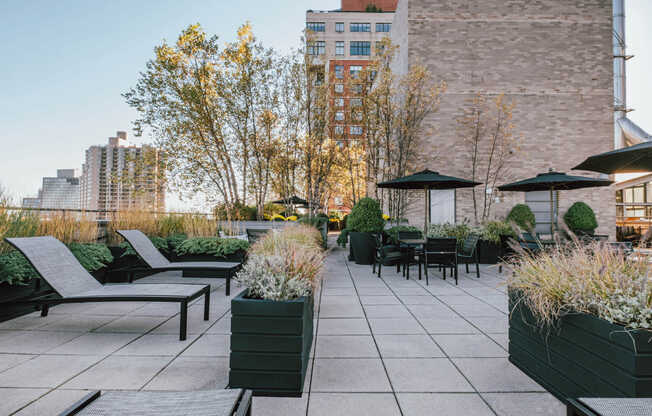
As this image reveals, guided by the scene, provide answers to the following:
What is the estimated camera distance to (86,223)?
4715mm

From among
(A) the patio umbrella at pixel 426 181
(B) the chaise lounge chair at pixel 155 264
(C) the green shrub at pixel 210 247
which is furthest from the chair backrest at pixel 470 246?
(B) the chaise lounge chair at pixel 155 264

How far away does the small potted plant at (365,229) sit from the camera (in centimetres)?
725

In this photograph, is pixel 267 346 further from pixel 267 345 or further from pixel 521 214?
pixel 521 214

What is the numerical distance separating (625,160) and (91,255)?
681cm

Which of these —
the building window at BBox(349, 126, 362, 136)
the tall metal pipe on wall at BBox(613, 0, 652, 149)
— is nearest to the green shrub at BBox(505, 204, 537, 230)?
the building window at BBox(349, 126, 362, 136)

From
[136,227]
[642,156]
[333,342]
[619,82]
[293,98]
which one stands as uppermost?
[619,82]

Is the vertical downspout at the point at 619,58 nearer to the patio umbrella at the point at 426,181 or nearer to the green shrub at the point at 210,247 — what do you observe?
the patio umbrella at the point at 426,181

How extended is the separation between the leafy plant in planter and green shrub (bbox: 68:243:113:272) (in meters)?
4.60

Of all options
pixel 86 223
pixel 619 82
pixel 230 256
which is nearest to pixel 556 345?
pixel 230 256

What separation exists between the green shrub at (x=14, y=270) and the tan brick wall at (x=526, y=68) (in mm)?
10255

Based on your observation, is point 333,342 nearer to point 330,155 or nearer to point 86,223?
point 86,223

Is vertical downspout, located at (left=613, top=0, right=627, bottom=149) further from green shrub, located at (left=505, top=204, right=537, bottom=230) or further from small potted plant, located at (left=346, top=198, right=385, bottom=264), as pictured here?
small potted plant, located at (left=346, top=198, right=385, bottom=264)

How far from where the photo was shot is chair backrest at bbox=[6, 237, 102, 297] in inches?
105

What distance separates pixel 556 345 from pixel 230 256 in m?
4.64
